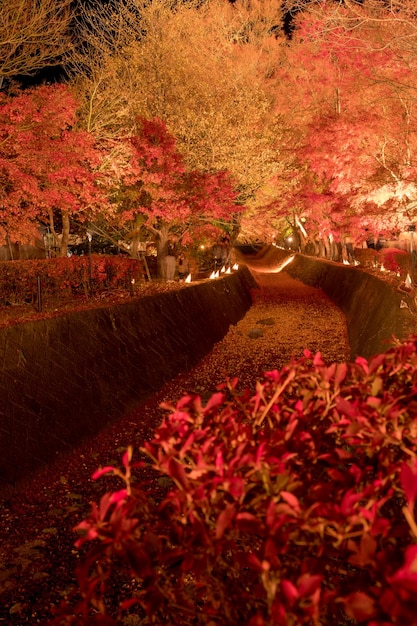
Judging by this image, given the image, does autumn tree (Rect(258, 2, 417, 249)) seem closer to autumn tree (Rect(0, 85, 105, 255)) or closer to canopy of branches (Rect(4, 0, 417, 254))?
canopy of branches (Rect(4, 0, 417, 254))

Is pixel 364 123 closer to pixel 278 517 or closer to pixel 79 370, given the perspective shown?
pixel 79 370

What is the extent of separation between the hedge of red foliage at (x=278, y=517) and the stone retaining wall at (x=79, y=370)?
5018mm

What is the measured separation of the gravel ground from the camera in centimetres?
500

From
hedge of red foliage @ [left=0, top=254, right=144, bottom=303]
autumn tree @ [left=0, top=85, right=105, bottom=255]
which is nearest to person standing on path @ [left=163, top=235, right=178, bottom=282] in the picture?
hedge of red foliage @ [left=0, top=254, right=144, bottom=303]

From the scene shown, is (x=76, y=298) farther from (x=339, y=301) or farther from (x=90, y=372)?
(x=339, y=301)

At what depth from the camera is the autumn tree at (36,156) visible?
12.8 metres

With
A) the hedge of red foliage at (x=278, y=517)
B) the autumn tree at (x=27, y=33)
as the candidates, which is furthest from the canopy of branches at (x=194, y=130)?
the hedge of red foliage at (x=278, y=517)

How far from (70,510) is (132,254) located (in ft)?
51.9

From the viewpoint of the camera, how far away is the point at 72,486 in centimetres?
723

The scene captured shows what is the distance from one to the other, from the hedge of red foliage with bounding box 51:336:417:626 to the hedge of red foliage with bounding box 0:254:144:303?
968 centimetres

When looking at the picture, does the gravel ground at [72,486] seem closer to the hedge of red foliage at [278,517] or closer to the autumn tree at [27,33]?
the hedge of red foliage at [278,517]

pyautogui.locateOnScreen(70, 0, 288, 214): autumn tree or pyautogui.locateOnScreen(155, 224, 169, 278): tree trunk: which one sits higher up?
pyautogui.locateOnScreen(70, 0, 288, 214): autumn tree

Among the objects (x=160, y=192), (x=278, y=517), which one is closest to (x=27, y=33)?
(x=160, y=192)

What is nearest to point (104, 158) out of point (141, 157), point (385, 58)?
point (141, 157)
